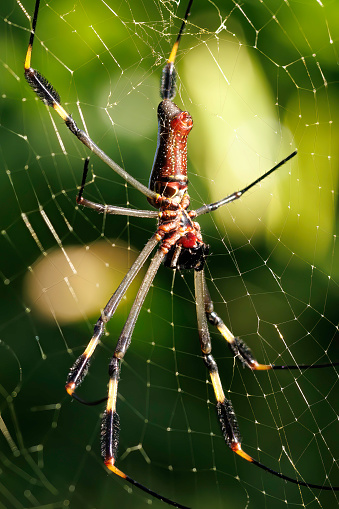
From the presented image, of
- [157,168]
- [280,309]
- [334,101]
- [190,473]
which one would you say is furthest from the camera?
[190,473]

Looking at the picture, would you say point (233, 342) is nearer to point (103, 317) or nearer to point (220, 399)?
point (220, 399)

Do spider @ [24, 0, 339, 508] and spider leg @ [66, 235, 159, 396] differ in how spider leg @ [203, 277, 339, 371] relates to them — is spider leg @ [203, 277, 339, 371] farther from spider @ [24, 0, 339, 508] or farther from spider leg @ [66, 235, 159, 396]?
spider leg @ [66, 235, 159, 396]

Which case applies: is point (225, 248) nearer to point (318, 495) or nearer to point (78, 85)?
point (78, 85)

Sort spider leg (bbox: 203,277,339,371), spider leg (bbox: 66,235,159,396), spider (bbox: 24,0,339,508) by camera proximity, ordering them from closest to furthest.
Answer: spider (bbox: 24,0,339,508), spider leg (bbox: 66,235,159,396), spider leg (bbox: 203,277,339,371)

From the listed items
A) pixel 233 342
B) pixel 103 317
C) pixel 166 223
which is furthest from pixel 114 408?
pixel 166 223

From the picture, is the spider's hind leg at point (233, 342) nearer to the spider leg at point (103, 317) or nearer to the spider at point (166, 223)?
the spider at point (166, 223)

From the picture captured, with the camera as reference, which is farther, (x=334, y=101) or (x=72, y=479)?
(x=72, y=479)

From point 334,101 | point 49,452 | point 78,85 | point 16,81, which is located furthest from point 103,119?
point 49,452

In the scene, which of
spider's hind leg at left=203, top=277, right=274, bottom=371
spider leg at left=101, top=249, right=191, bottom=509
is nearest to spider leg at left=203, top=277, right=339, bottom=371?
spider's hind leg at left=203, top=277, right=274, bottom=371

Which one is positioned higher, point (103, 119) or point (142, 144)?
point (103, 119)
